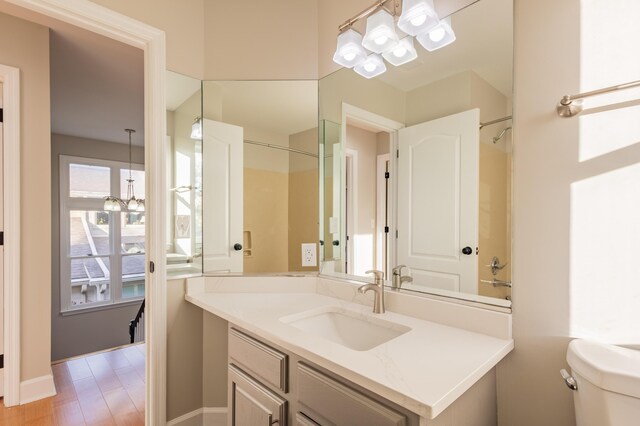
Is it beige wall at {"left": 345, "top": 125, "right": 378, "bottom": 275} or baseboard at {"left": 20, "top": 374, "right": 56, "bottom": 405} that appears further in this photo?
baseboard at {"left": 20, "top": 374, "right": 56, "bottom": 405}

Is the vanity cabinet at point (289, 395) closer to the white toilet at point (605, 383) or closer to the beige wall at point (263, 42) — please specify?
the white toilet at point (605, 383)

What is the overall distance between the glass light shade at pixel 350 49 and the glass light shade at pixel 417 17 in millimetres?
260

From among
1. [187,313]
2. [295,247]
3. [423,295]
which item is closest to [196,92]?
[295,247]

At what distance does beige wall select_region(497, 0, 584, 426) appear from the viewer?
1006mm

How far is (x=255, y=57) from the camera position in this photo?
1859mm

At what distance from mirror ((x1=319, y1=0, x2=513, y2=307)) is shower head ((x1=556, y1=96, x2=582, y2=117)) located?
16cm

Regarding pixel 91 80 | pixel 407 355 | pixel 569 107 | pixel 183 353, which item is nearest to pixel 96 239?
pixel 91 80

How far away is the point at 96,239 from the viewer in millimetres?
4734

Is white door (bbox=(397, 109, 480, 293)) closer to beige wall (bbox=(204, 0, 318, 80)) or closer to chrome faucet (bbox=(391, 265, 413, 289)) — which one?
chrome faucet (bbox=(391, 265, 413, 289))

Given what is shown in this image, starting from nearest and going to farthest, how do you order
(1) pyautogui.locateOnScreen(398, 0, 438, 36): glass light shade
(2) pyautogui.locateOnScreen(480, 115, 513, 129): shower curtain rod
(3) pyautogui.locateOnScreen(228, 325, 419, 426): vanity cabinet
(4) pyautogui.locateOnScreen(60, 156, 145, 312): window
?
(3) pyautogui.locateOnScreen(228, 325, 419, 426): vanity cabinet < (2) pyautogui.locateOnScreen(480, 115, 513, 129): shower curtain rod < (1) pyautogui.locateOnScreen(398, 0, 438, 36): glass light shade < (4) pyautogui.locateOnScreen(60, 156, 145, 312): window

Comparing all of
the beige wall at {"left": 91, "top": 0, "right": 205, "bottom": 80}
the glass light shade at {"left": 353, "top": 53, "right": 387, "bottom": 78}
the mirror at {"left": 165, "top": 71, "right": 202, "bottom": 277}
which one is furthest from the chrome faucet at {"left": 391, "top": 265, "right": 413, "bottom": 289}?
the beige wall at {"left": 91, "top": 0, "right": 205, "bottom": 80}

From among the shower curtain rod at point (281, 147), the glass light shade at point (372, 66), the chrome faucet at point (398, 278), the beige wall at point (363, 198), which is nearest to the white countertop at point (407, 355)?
the chrome faucet at point (398, 278)

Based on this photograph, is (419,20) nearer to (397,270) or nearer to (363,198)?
(363,198)

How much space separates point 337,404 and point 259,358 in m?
0.41
